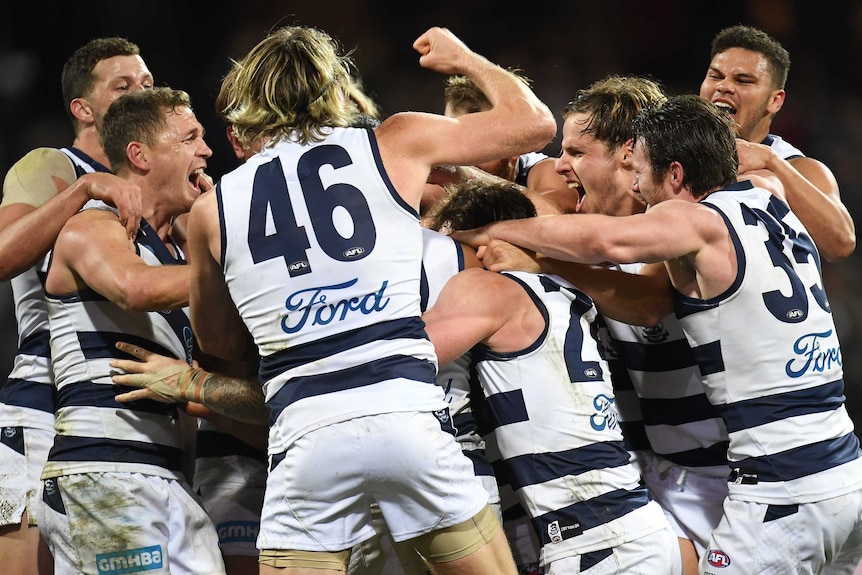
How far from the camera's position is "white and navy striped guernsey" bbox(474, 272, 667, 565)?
345cm

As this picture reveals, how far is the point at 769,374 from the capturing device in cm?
354

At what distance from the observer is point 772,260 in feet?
11.8

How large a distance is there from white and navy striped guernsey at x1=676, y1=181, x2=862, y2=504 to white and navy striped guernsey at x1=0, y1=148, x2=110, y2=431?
9.16 ft

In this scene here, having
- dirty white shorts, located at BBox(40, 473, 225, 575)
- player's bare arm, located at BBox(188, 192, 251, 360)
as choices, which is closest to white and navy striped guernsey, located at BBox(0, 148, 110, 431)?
dirty white shorts, located at BBox(40, 473, 225, 575)

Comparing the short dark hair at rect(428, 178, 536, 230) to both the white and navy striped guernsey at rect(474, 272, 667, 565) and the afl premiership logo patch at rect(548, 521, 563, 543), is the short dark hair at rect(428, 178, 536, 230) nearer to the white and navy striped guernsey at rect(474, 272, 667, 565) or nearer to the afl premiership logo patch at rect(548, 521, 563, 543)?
the white and navy striped guernsey at rect(474, 272, 667, 565)

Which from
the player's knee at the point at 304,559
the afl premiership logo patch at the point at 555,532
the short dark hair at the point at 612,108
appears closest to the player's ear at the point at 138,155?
the short dark hair at the point at 612,108

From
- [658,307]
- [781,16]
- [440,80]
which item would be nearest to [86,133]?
[658,307]

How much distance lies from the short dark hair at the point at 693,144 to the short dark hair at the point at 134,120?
2.15 meters

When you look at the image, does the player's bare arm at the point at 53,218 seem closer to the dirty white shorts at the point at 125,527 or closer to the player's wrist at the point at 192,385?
the player's wrist at the point at 192,385

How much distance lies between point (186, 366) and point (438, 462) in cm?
132

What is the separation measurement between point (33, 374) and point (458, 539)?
2.30 m

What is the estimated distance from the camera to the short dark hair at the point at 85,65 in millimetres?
5406

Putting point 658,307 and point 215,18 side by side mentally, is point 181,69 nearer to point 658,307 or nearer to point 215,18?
point 215,18

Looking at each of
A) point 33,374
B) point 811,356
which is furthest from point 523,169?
point 33,374
